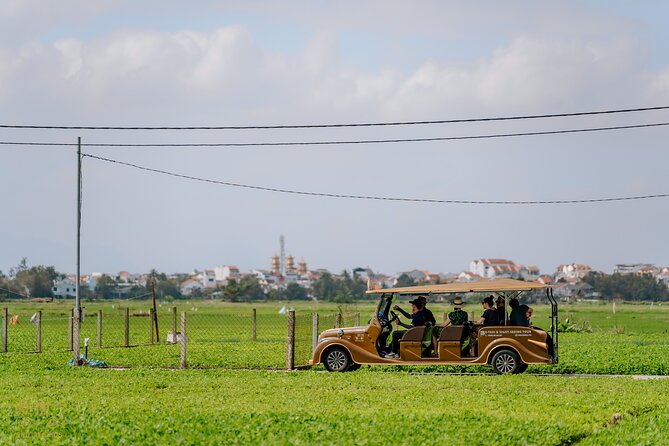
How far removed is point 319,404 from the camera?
1980 cm

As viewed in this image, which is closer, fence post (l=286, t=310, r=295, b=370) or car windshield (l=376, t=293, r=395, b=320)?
car windshield (l=376, t=293, r=395, b=320)

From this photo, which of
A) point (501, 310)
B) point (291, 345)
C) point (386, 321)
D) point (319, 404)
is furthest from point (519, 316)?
point (319, 404)

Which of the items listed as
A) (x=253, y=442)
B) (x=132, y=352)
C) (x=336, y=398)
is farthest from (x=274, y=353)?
(x=253, y=442)

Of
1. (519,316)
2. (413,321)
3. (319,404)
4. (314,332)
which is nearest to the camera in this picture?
(319,404)

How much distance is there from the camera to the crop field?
16.1 meters

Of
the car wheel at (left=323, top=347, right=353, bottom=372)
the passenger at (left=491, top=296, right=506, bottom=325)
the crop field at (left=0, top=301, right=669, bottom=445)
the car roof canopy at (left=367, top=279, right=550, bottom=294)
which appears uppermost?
the car roof canopy at (left=367, top=279, right=550, bottom=294)

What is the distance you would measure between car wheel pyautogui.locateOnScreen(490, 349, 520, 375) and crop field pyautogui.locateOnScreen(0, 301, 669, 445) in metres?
0.44

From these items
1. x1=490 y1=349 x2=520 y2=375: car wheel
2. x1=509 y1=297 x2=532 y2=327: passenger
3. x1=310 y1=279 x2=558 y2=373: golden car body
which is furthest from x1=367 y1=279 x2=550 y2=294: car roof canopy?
x1=490 y1=349 x2=520 y2=375: car wheel

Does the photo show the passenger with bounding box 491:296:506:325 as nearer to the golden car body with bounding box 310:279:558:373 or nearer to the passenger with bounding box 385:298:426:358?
the golden car body with bounding box 310:279:558:373

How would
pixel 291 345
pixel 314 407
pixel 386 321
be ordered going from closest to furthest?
pixel 314 407, pixel 386 321, pixel 291 345

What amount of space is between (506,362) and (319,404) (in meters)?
8.27

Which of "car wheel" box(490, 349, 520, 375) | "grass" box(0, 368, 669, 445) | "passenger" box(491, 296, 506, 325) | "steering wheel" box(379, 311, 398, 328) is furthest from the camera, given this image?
"steering wheel" box(379, 311, 398, 328)

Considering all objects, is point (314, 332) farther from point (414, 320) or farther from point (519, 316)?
point (519, 316)

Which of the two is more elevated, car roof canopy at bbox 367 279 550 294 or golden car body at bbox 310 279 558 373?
car roof canopy at bbox 367 279 550 294
